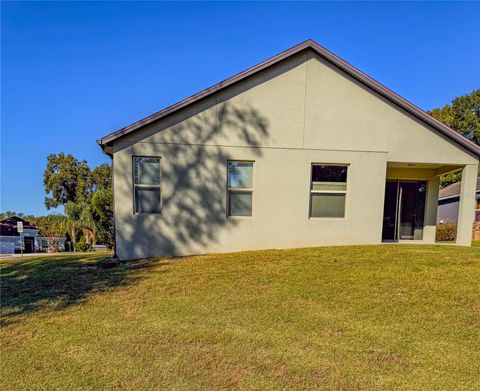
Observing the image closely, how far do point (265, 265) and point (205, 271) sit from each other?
151 cm

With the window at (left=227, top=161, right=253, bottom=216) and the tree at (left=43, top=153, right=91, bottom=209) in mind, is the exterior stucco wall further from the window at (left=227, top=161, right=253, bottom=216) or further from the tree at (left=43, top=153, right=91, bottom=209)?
the tree at (left=43, top=153, right=91, bottom=209)

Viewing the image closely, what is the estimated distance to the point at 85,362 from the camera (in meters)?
3.28

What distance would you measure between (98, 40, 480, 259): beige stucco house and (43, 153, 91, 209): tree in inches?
1391

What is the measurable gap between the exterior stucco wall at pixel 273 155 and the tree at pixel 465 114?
32.5 m

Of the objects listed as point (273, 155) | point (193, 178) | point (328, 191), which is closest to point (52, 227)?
point (193, 178)

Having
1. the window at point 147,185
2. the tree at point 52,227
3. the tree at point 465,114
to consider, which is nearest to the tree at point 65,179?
the tree at point 52,227

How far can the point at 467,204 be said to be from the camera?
973 cm

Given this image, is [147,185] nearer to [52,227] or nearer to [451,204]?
[52,227]

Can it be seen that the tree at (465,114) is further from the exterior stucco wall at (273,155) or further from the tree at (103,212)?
the tree at (103,212)

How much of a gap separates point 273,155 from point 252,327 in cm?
626

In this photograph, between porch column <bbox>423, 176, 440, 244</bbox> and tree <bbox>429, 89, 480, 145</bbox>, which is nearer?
porch column <bbox>423, 176, 440, 244</bbox>

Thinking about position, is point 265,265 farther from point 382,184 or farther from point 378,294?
point 382,184

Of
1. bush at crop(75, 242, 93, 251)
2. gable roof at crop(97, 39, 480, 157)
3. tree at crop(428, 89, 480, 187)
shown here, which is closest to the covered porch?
gable roof at crop(97, 39, 480, 157)

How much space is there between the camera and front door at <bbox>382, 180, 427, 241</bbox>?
11.6m
